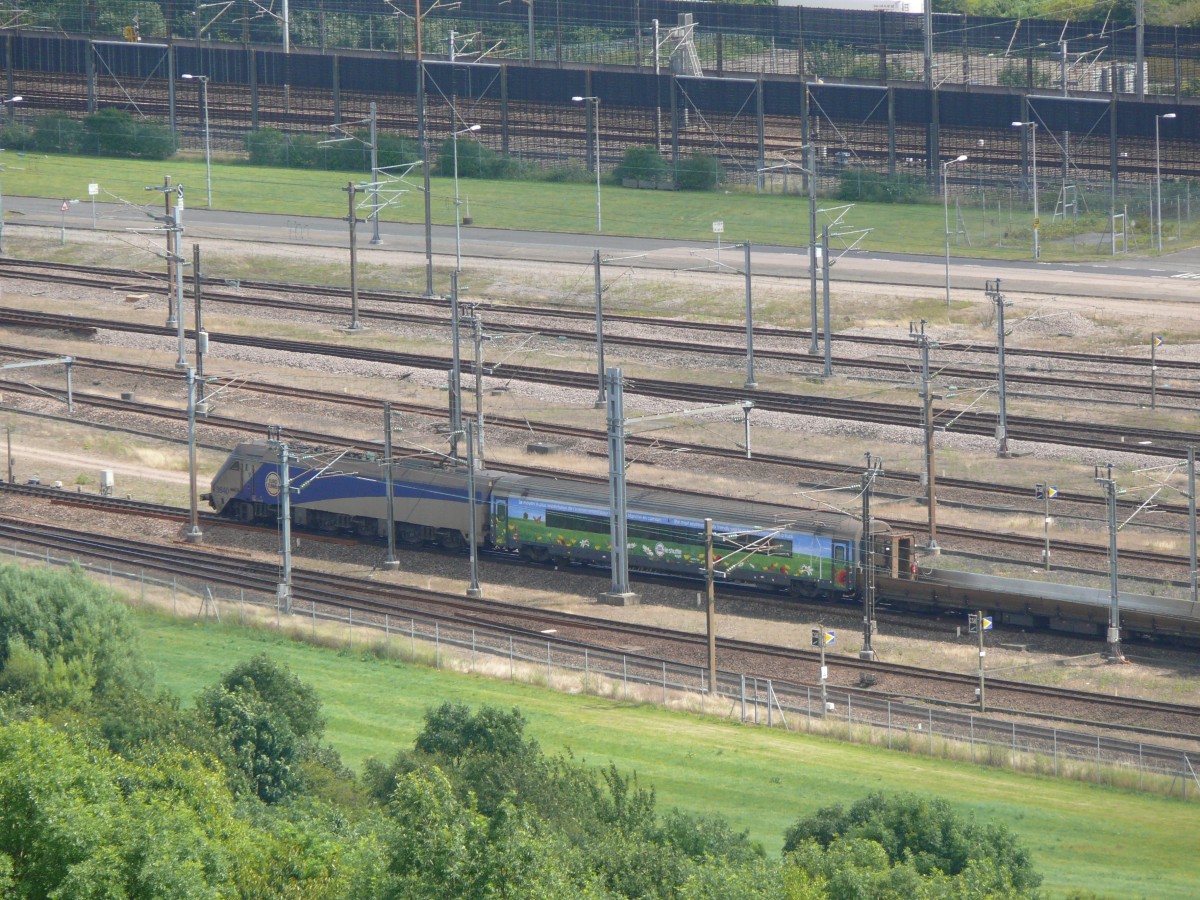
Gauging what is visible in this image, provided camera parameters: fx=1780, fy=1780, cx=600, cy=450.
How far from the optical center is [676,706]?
44.4 metres

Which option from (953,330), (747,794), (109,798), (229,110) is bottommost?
(747,794)

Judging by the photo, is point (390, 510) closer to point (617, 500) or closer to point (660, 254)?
point (617, 500)

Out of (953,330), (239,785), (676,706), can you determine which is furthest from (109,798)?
(953,330)

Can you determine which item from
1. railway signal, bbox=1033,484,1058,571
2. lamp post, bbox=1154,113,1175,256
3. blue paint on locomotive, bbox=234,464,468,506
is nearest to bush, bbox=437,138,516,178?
lamp post, bbox=1154,113,1175,256

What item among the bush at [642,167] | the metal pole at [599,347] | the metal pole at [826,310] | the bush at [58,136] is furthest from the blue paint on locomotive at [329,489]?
the bush at [58,136]

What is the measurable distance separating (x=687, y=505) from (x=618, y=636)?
6461 millimetres

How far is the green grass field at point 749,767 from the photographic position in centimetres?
3466

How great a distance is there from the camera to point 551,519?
186 ft

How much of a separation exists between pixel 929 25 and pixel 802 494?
52.1m

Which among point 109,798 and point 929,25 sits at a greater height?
point 929,25

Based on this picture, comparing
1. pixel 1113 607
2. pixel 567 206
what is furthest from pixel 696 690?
pixel 567 206

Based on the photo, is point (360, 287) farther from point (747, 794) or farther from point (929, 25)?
point (747, 794)

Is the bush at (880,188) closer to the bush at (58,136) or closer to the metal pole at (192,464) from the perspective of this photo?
the bush at (58,136)

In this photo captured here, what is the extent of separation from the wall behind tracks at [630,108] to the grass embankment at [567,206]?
4869 mm
